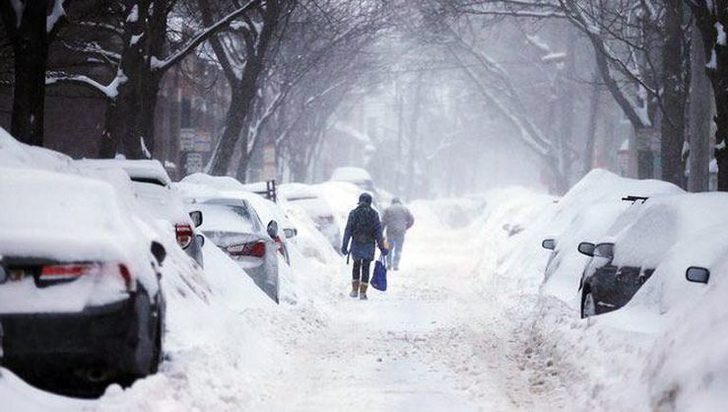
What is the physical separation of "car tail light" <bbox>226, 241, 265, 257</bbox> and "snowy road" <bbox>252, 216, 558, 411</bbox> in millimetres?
1228

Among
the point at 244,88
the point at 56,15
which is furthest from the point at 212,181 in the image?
the point at 56,15

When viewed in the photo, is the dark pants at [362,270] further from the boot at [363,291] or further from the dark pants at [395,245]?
the dark pants at [395,245]

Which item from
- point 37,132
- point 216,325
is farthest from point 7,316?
point 37,132

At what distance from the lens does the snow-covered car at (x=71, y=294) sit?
619 cm

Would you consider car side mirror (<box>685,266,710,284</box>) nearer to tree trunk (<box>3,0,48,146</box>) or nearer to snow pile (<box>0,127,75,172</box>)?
snow pile (<box>0,127,75,172</box>)

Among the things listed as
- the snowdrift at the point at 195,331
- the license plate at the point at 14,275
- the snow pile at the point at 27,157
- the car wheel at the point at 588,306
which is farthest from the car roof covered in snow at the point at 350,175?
the license plate at the point at 14,275

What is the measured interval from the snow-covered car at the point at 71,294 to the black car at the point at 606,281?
4.68m

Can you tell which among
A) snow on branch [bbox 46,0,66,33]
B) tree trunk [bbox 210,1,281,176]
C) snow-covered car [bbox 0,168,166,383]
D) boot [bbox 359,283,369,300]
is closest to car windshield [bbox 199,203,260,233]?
snow on branch [bbox 46,0,66,33]

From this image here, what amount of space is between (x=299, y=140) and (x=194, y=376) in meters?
43.2

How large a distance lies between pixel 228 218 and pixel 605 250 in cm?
546

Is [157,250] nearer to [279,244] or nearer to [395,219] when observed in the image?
[279,244]

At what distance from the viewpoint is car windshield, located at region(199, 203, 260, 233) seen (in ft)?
46.8

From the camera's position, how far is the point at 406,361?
35.1 feet

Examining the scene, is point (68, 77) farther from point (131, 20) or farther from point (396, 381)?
point (396, 381)
